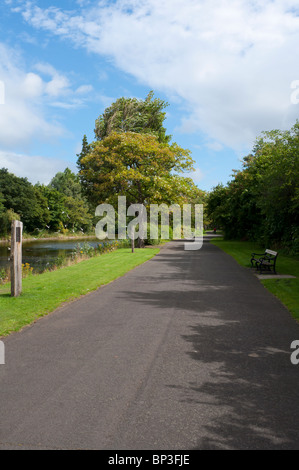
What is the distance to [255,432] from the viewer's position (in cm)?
351

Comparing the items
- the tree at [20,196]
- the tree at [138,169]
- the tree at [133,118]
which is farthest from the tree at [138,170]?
the tree at [20,196]

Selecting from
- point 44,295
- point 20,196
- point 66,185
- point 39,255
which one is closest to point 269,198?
point 44,295

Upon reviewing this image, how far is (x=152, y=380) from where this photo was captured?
466cm

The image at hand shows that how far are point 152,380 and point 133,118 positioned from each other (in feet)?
139

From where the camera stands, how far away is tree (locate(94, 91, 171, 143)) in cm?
4275

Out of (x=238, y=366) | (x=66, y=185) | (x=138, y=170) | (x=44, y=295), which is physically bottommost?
(x=238, y=366)

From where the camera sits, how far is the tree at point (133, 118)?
42.8m

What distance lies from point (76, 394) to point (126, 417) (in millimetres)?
800

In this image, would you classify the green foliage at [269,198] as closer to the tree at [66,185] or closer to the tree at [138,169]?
the tree at [138,169]

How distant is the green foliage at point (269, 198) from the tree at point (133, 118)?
11070 millimetres

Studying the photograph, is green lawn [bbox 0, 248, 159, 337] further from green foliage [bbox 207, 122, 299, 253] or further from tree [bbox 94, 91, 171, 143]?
tree [bbox 94, 91, 171, 143]

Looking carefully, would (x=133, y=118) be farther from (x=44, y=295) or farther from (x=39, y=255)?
(x=44, y=295)

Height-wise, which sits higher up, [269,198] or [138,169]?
[138,169]

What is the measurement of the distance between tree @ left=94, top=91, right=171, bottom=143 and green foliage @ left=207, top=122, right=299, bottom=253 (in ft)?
36.3
